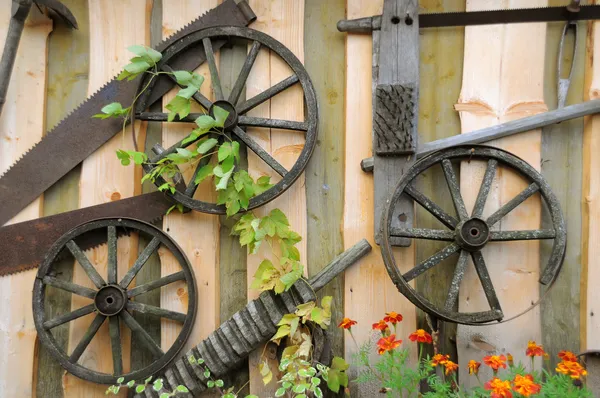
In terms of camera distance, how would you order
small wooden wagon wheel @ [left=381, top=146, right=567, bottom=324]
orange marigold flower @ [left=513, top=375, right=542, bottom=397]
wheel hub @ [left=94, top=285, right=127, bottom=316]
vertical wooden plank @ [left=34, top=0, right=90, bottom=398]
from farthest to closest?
1. vertical wooden plank @ [left=34, top=0, right=90, bottom=398]
2. wheel hub @ [left=94, top=285, right=127, bottom=316]
3. small wooden wagon wheel @ [left=381, top=146, right=567, bottom=324]
4. orange marigold flower @ [left=513, top=375, right=542, bottom=397]

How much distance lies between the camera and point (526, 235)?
198 centimetres

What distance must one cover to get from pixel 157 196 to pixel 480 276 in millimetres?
1354

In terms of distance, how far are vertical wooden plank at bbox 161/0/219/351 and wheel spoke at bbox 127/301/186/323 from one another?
0.08m

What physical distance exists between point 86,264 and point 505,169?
1.75 m

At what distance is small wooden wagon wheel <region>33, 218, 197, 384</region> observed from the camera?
2.10 m

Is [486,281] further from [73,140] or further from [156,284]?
[73,140]

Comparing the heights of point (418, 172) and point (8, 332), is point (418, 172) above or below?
above

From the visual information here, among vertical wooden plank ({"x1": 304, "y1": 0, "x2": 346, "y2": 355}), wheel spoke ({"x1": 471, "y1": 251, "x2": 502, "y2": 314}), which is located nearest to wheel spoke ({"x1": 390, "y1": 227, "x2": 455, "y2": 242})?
wheel spoke ({"x1": 471, "y1": 251, "x2": 502, "y2": 314})

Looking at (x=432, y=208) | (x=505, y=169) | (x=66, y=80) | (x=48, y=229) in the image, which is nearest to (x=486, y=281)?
(x=432, y=208)

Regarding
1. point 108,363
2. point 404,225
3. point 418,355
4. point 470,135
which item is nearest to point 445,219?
point 404,225

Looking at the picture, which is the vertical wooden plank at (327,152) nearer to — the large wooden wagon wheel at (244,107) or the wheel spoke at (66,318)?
the large wooden wagon wheel at (244,107)

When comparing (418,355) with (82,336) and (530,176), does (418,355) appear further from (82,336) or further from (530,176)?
(82,336)

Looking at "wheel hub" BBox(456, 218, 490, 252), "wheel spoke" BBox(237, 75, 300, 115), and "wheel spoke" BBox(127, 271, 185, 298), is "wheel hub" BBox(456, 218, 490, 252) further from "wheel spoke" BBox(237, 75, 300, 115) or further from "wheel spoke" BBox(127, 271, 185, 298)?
"wheel spoke" BBox(127, 271, 185, 298)

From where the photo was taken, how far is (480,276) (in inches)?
78.1
